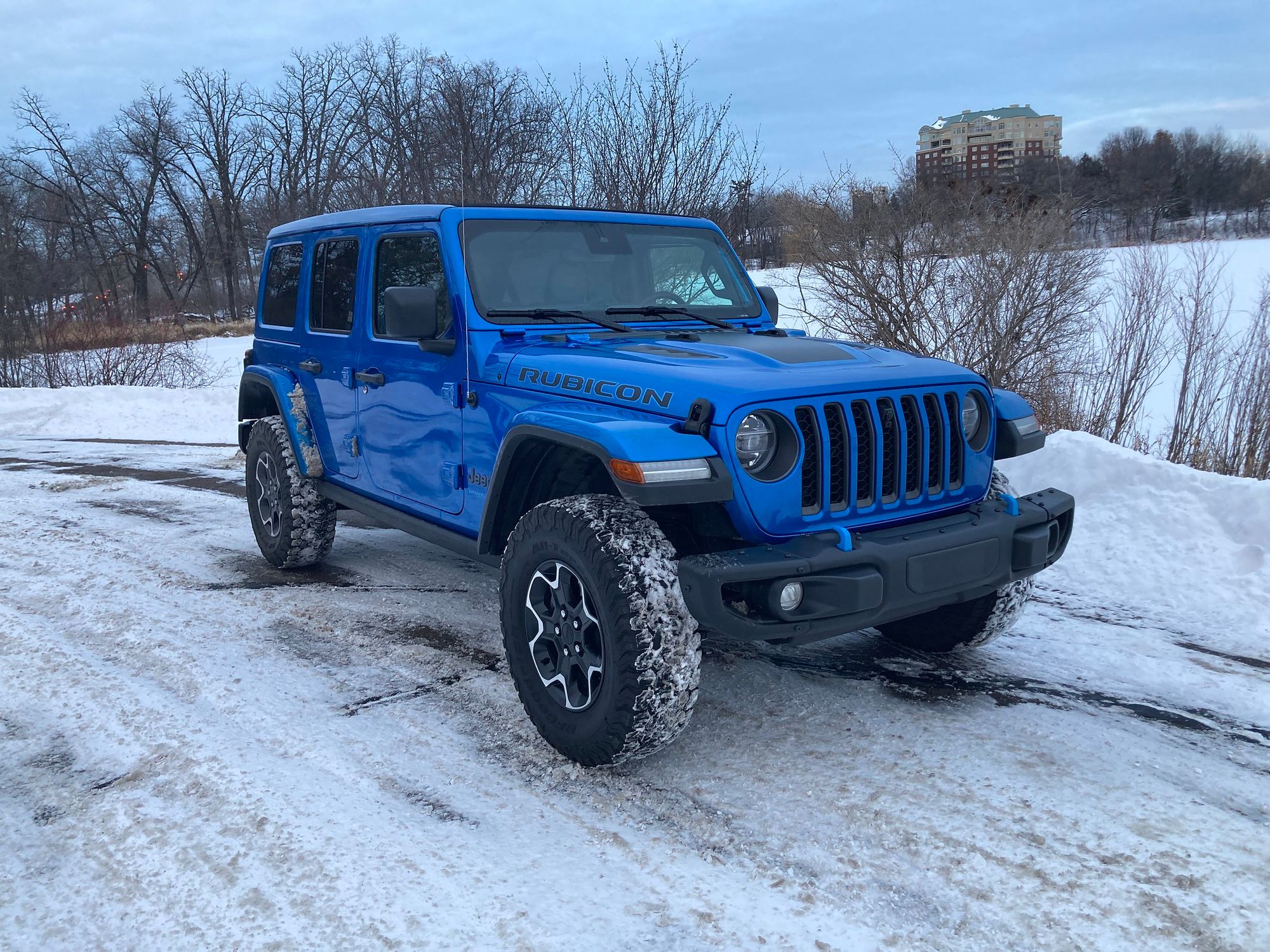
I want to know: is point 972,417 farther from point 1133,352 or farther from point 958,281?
point 958,281

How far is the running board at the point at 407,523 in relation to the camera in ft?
13.4

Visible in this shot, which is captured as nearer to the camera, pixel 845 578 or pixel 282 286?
pixel 845 578

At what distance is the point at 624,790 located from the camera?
10.4ft

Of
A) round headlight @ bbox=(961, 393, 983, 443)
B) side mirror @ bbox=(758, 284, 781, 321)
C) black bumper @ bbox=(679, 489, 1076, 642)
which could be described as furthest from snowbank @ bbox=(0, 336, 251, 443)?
black bumper @ bbox=(679, 489, 1076, 642)

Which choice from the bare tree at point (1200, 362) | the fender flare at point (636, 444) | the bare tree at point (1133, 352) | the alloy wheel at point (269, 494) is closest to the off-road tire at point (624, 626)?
the fender flare at point (636, 444)

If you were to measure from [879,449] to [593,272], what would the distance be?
172 centimetres

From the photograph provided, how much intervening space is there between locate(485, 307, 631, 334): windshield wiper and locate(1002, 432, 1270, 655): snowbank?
9.92ft

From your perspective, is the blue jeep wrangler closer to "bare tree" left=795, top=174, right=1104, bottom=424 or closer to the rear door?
the rear door

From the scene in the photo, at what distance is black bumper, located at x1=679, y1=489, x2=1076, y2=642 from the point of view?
2924mm

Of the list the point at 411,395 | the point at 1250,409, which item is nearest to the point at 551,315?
the point at 411,395

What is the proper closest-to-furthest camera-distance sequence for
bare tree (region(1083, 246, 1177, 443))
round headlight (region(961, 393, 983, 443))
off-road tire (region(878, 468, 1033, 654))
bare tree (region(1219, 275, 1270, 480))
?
1. round headlight (region(961, 393, 983, 443))
2. off-road tire (region(878, 468, 1033, 654))
3. bare tree (region(1219, 275, 1270, 480))
4. bare tree (region(1083, 246, 1177, 443))

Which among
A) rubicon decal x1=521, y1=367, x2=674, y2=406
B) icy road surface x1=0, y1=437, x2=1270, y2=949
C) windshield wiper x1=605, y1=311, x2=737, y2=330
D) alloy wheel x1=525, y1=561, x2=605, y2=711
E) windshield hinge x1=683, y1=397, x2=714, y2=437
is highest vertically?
windshield wiper x1=605, y1=311, x2=737, y2=330

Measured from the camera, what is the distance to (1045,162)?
17.2 metres

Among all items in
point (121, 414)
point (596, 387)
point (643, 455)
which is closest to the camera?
point (643, 455)
